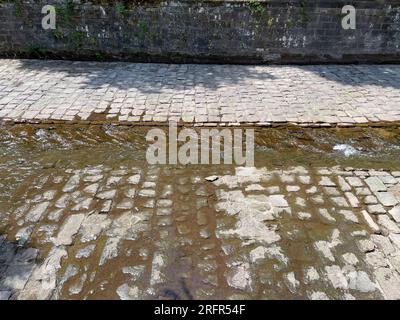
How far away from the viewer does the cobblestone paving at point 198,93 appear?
713 centimetres

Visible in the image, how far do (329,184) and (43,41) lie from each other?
30.4 feet

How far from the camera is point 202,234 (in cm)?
427

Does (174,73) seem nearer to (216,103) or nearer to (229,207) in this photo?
(216,103)

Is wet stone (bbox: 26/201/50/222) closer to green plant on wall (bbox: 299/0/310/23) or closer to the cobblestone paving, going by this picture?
the cobblestone paving

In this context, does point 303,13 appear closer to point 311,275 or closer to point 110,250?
point 311,275

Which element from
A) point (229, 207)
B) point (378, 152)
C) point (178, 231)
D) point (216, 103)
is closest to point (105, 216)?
point (178, 231)

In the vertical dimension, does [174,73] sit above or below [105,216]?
above

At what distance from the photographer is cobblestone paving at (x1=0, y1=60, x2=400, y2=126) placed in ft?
23.4

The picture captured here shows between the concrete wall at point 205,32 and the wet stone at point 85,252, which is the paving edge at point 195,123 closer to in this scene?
the wet stone at point 85,252

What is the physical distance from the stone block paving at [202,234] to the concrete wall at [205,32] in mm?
5798

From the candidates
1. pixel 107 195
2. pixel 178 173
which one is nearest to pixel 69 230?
pixel 107 195

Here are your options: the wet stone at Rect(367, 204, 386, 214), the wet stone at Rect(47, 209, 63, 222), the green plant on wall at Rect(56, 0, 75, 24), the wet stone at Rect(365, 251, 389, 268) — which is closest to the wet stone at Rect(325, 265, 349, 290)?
the wet stone at Rect(365, 251, 389, 268)
